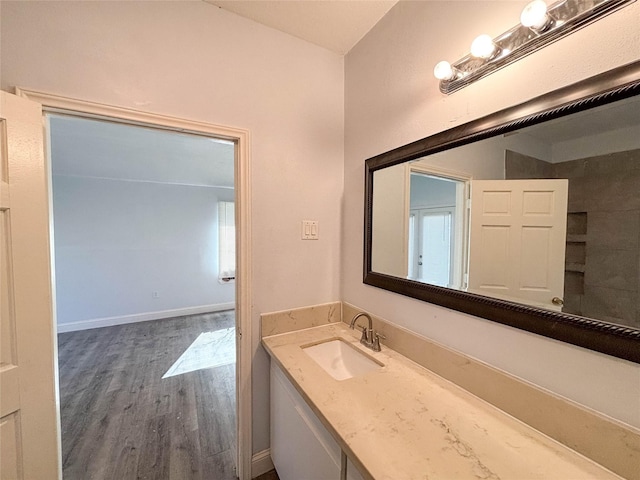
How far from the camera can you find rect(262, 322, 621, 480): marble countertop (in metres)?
0.66

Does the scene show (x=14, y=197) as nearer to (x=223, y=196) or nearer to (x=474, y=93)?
(x=474, y=93)

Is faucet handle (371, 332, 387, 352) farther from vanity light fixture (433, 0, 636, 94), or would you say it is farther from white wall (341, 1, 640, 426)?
vanity light fixture (433, 0, 636, 94)

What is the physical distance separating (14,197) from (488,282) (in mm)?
1850

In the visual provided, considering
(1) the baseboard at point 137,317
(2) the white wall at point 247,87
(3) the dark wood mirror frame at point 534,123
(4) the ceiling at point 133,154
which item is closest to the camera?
(3) the dark wood mirror frame at point 534,123

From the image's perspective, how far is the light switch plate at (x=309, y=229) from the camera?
161 cm

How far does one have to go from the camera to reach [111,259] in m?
4.07

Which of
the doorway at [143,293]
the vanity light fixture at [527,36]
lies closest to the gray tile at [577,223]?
the vanity light fixture at [527,36]

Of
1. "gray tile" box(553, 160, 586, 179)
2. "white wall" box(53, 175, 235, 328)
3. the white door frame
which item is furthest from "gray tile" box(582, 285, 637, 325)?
"white wall" box(53, 175, 235, 328)

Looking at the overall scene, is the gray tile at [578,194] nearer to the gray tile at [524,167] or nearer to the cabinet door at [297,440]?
the gray tile at [524,167]

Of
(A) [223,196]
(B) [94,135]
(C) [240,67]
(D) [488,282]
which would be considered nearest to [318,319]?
(D) [488,282]

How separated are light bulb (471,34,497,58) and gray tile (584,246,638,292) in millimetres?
711

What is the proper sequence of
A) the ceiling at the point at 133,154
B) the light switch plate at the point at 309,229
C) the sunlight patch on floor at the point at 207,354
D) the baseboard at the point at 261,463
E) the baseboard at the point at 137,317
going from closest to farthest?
the baseboard at the point at 261,463 → the light switch plate at the point at 309,229 → the ceiling at the point at 133,154 → the sunlight patch on floor at the point at 207,354 → the baseboard at the point at 137,317

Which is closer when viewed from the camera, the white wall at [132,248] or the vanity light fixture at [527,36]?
the vanity light fixture at [527,36]

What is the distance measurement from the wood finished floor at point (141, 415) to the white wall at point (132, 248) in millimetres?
897
